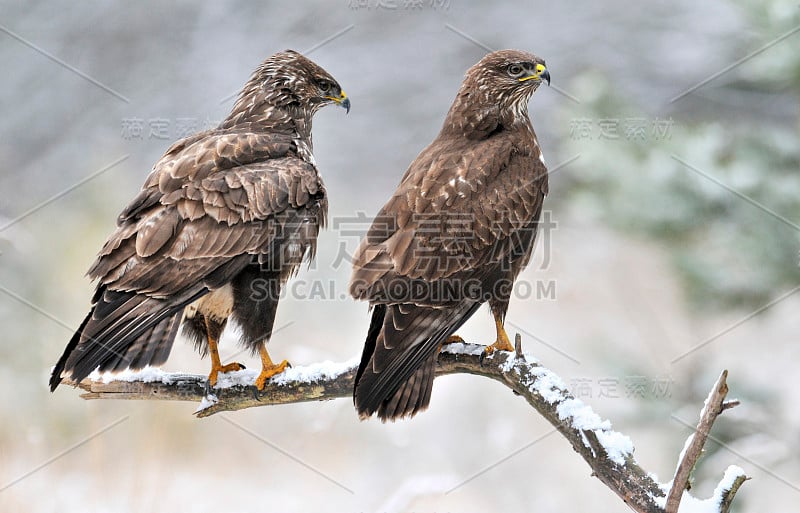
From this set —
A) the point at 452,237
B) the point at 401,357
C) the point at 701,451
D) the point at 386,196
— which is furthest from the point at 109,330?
the point at 386,196

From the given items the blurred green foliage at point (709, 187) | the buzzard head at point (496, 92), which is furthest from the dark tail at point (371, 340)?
the blurred green foliage at point (709, 187)

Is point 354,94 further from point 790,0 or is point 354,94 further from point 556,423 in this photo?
point 556,423

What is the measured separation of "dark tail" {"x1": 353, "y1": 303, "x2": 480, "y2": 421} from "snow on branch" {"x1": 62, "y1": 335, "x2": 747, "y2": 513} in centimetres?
21

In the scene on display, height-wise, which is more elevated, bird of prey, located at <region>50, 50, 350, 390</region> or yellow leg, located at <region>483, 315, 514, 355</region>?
bird of prey, located at <region>50, 50, 350, 390</region>

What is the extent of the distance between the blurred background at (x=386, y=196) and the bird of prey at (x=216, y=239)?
0.43 meters

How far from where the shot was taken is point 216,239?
12.4ft

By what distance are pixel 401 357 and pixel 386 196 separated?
445cm

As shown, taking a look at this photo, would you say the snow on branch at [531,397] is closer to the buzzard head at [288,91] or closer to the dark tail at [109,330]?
the dark tail at [109,330]

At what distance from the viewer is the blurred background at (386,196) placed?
17.1 ft

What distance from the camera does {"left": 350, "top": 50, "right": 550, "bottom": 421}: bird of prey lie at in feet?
11.7

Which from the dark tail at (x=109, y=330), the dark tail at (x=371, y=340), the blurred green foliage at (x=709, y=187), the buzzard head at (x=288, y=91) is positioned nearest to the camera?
the dark tail at (x=109, y=330)

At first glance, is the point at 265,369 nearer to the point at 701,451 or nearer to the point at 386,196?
the point at 701,451

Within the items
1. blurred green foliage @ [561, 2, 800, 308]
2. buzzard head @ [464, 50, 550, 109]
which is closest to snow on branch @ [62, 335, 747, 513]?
buzzard head @ [464, 50, 550, 109]

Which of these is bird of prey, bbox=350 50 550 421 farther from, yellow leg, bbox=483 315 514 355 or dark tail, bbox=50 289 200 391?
dark tail, bbox=50 289 200 391
